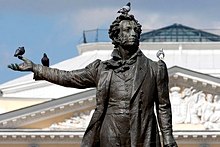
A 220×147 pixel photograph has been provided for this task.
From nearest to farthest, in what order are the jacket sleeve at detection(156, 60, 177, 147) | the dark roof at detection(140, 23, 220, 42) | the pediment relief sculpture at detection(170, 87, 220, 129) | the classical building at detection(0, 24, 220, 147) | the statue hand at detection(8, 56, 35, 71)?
the jacket sleeve at detection(156, 60, 177, 147)
the statue hand at detection(8, 56, 35, 71)
the classical building at detection(0, 24, 220, 147)
the pediment relief sculpture at detection(170, 87, 220, 129)
the dark roof at detection(140, 23, 220, 42)

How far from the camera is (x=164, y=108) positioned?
7.02 m

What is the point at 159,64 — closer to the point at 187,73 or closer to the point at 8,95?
the point at 187,73

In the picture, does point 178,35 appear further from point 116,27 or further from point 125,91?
point 125,91

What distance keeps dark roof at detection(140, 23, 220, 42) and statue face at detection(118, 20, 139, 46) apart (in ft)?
156

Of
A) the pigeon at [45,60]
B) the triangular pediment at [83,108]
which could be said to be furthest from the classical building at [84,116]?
the pigeon at [45,60]

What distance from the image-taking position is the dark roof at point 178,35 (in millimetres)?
55688

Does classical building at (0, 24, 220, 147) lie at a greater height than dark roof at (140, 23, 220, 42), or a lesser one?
lesser

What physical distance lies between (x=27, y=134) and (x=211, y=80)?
7.13 m

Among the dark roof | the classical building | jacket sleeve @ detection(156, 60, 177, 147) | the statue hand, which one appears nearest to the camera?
jacket sleeve @ detection(156, 60, 177, 147)

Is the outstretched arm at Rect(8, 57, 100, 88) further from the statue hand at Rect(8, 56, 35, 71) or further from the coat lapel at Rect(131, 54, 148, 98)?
the coat lapel at Rect(131, 54, 148, 98)

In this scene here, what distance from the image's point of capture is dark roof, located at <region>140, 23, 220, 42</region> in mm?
55688

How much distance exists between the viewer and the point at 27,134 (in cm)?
4378

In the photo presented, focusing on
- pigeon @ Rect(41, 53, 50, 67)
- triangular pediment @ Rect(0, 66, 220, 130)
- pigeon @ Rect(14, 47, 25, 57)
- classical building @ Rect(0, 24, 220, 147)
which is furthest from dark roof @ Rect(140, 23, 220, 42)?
pigeon @ Rect(14, 47, 25, 57)

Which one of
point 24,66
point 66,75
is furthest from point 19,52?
point 66,75
